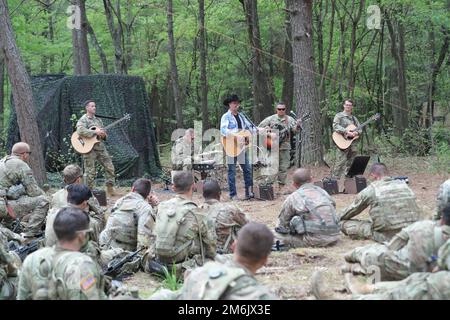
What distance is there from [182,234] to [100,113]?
9.23m

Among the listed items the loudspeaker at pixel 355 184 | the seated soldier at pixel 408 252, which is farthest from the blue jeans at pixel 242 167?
the seated soldier at pixel 408 252

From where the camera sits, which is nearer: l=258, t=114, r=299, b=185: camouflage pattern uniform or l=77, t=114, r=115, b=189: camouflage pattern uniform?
l=258, t=114, r=299, b=185: camouflage pattern uniform

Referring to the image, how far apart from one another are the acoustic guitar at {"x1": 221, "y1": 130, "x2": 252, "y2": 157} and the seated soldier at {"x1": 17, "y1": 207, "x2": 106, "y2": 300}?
7.15 metres

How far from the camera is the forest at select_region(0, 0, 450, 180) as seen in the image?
59.7 ft

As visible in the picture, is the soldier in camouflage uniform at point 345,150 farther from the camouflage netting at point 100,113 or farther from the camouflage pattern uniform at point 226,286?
the camouflage pattern uniform at point 226,286

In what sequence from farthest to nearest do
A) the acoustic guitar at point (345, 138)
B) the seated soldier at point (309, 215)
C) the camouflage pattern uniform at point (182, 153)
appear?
the camouflage pattern uniform at point (182, 153)
the acoustic guitar at point (345, 138)
the seated soldier at point (309, 215)

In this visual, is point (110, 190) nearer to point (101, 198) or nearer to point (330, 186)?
point (101, 198)

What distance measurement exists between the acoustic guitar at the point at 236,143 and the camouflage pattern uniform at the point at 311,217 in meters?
3.80

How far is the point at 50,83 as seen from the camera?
15445 mm

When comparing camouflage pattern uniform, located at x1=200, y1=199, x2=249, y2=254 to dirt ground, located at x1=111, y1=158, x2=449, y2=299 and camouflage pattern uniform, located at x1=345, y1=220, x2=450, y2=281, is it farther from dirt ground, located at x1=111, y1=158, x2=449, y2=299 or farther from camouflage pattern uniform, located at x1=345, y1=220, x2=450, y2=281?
camouflage pattern uniform, located at x1=345, y1=220, x2=450, y2=281

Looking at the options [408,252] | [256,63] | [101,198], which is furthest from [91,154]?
[408,252]

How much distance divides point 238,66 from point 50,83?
45.3 ft

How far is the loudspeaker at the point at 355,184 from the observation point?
37.5 feet

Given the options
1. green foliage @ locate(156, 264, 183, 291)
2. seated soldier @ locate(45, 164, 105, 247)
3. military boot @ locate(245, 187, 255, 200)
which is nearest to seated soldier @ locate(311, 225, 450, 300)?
green foliage @ locate(156, 264, 183, 291)
